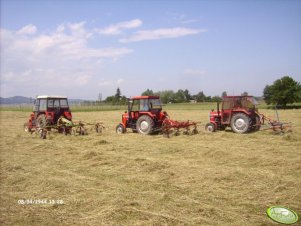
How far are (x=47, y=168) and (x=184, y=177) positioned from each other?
3.34 m

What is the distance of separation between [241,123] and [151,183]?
824cm

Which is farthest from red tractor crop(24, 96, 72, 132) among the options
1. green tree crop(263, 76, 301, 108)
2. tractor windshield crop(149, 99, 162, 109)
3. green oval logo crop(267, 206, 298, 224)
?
green tree crop(263, 76, 301, 108)

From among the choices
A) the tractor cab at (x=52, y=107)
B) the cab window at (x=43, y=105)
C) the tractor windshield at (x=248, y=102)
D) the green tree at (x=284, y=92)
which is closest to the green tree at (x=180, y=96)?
the green tree at (x=284, y=92)

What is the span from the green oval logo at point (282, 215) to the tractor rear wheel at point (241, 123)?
876 centimetres

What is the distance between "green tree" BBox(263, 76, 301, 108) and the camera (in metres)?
45.2

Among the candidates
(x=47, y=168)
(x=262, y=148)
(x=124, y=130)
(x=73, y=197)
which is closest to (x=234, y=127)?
(x=262, y=148)

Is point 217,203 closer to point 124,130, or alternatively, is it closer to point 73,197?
point 73,197

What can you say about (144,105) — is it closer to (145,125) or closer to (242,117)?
(145,125)

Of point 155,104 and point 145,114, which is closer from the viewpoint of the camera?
point 145,114

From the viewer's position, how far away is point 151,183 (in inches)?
265

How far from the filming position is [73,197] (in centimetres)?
593

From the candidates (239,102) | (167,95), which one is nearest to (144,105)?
(239,102)

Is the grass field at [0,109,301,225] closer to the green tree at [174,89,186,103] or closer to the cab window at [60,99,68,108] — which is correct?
the cab window at [60,99,68,108]

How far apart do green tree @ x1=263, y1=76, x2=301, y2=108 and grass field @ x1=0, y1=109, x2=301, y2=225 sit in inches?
1417
